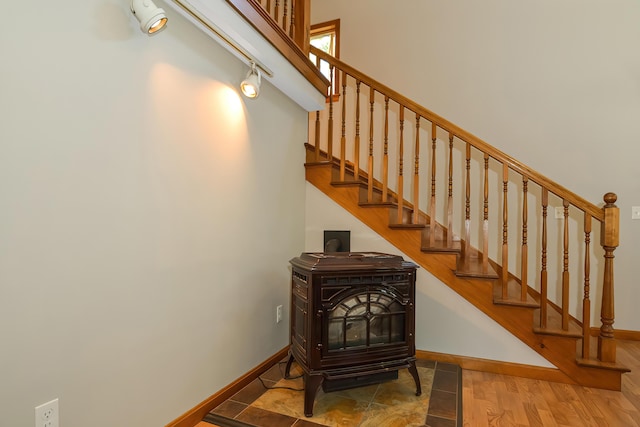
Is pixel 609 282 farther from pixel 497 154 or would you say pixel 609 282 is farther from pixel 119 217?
pixel 119 217

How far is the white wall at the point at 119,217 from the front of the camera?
1.08 metres

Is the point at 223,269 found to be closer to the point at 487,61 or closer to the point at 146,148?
the point at 146,148

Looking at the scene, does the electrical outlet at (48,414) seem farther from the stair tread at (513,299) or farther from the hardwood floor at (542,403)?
the stair tread at (513,299)

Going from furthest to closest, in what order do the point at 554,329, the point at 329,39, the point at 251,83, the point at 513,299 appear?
the point at 329,39, the point at 513,299, the point at 554,329, the point at 251,83

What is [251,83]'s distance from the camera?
6.55 ft

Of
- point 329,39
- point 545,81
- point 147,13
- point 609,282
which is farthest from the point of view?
point 329,39

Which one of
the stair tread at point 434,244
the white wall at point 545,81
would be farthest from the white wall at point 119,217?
Answer: the white wall at point 545,81

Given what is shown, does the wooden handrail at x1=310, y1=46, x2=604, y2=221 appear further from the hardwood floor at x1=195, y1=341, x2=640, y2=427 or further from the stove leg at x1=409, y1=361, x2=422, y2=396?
the stove leg at x1=409, y1=361, x2=422, y2=396

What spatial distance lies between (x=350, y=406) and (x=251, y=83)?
1869 millimetres

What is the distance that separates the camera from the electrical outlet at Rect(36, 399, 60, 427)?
3.70ft

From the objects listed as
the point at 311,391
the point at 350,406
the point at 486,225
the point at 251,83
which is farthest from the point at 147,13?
the point at 486,225

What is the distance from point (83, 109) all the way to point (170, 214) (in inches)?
21.7

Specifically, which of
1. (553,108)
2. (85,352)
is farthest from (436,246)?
(85,352)

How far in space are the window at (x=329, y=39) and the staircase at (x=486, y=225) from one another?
0.71ft
